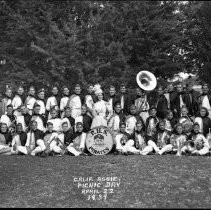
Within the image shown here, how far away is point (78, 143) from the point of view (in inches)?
435

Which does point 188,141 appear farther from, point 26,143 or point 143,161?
point 26,143

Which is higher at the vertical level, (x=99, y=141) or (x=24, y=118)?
(x=24, y=118)

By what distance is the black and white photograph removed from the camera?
8742 mm

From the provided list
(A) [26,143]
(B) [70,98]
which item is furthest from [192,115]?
(A) [26,143]

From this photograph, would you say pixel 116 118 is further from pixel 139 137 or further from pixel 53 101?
pixel 53 101

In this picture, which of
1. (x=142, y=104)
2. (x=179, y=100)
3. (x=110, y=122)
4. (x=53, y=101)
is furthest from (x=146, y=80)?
(x=53, y=101)

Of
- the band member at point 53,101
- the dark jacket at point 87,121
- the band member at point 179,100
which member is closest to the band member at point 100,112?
the dark jacket at point 87,121

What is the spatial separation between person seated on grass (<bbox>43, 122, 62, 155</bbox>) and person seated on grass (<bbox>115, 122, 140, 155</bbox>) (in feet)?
4.57

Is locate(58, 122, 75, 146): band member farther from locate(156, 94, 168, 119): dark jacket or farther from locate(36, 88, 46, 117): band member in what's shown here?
locate(156, 94, 168, 119): dark jacket

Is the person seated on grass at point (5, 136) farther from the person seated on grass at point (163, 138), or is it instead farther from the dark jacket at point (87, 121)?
the person seated on grass at point (163, 138)

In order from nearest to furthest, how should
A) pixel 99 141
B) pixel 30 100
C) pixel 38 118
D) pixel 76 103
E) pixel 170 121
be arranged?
pixel 99 141 < pixel 170 121 < pixel 38 118 < pixel 76 103 < pixel 30 100

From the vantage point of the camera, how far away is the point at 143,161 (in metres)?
9.82

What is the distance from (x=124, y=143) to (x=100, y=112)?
5.52 feet

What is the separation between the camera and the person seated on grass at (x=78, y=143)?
425 inches
